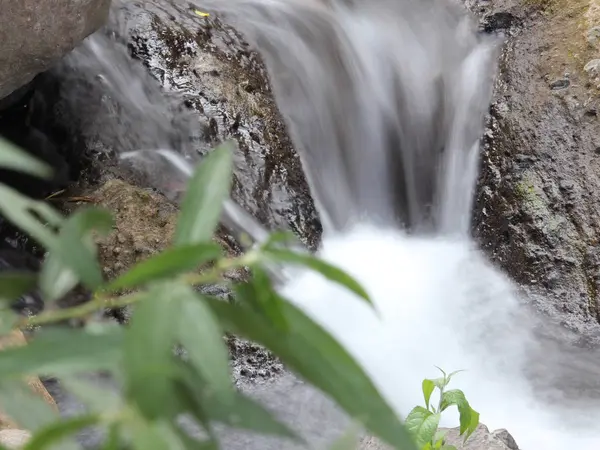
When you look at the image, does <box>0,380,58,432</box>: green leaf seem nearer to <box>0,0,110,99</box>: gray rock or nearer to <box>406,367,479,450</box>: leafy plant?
<box>406,367,479,450</box>: leafy plant

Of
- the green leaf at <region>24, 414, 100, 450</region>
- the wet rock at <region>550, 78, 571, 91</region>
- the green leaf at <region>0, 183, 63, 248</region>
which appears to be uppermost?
the wet rock at <region>550, 78, 571, 91</region>

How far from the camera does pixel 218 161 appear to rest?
1.77 ft

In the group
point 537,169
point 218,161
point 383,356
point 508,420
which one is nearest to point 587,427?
point 508,420

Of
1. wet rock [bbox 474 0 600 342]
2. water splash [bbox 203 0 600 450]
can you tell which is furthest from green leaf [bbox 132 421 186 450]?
wet rock [bbox 474 0 600 342]

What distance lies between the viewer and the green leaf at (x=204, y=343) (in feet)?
1.29

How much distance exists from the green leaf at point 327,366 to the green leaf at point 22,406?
16 centimetres

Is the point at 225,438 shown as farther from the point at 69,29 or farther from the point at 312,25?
the point at 312,25

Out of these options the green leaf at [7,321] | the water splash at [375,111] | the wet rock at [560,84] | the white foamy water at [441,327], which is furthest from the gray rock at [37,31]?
the wet rock at [560,84]

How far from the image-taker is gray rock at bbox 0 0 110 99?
3008 millimetres

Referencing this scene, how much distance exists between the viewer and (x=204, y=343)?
0.40m

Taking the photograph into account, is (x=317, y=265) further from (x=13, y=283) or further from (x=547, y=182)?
(x=547, y=182)

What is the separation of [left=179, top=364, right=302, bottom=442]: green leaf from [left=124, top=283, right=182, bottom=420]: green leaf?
2 cm

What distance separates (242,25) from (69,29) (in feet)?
6.07

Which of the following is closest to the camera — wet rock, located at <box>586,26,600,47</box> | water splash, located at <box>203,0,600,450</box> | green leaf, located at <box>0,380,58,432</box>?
green leaf, located at <box>0,380,58,432</box>
